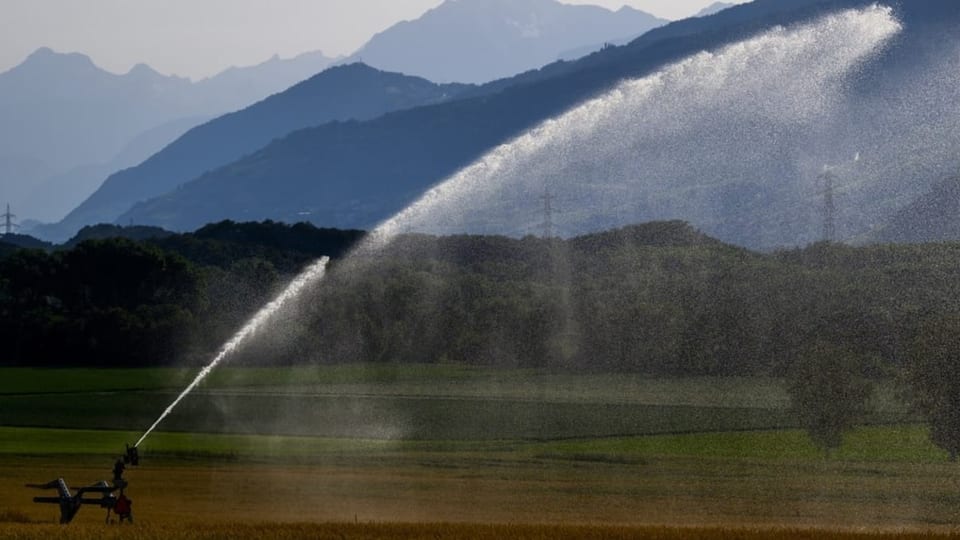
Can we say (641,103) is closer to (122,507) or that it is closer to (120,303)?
(120,303)

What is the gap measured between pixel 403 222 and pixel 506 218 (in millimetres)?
124933

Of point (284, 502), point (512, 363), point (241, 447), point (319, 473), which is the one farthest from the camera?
point (512, 363)

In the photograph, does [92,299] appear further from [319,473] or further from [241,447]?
[319,473]

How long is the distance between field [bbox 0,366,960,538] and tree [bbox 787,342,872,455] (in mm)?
1230

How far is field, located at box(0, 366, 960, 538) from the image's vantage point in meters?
42.1

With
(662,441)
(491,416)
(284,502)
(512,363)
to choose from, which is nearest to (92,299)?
(512,363)

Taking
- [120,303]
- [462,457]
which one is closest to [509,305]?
[120,303]

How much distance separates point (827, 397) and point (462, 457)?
17596 mm

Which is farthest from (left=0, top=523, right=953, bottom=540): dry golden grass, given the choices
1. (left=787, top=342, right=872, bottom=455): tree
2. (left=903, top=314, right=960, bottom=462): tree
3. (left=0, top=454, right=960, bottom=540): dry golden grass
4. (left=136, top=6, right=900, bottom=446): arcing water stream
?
(left=787, top=342, right=872, bottom=455): tree

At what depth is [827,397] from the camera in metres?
65.6

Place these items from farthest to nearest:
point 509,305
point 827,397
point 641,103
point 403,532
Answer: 1. point 641,103
2. point 509,305
3. point 827,397
4. point 403,532

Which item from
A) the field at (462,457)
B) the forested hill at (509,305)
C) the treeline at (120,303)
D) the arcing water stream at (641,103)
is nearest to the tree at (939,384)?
the field at (462,457)

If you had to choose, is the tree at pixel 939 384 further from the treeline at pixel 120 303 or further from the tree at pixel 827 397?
the treeline at pixel 120 303

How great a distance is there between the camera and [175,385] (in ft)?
306
